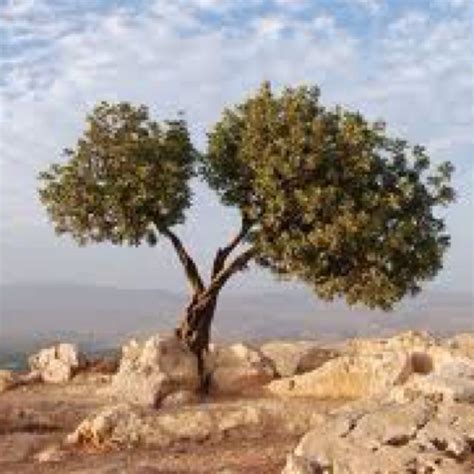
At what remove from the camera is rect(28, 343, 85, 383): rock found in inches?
2078

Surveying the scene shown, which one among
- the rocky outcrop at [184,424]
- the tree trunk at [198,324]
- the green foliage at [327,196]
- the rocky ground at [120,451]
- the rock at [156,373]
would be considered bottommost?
the rocky ground at [120,451]

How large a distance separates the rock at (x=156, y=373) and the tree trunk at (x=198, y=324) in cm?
108

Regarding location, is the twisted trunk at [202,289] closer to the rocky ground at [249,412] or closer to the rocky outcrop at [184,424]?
the rocky ground at [249,412]

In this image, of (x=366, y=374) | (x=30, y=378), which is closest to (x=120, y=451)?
(x=366, y=374)

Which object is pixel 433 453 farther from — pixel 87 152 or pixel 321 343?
pixel 321 343

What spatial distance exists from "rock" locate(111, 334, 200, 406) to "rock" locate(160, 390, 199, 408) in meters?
0.29

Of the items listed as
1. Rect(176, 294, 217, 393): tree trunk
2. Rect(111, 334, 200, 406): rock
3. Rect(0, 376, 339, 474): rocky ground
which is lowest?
Rect(0, 376, 339, 474): rocky ground

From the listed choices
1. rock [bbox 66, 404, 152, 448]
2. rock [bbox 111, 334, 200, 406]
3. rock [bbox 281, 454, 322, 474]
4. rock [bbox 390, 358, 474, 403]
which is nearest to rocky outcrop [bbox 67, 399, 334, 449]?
rock [bbox 66, 404, 152, 448]

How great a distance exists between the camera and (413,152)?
162 ft

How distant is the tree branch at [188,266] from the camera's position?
164 feet

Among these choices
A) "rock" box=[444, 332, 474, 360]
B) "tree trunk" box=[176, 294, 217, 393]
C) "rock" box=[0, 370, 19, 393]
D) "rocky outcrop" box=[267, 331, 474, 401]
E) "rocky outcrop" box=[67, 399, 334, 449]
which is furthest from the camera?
"rock" box=[0, 370, 19, 393]

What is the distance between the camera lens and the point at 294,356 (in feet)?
166

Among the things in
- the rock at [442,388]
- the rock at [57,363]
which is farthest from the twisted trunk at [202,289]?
the rock at [442,388]

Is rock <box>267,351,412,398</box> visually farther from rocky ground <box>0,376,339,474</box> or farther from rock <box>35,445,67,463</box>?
rock <box>35,445,67,463</box>
